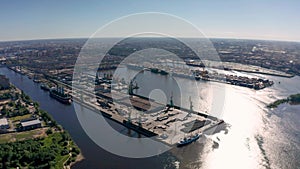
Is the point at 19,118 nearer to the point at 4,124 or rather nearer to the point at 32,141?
the point at 4,124

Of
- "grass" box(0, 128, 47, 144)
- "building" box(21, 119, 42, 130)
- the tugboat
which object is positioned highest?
the tugboat

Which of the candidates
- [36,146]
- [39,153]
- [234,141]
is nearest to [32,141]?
[36,146]

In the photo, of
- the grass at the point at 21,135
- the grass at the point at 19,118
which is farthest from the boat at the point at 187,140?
the grass at the point at 19,118

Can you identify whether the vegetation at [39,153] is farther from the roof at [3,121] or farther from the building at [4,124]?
the roof at [3,121]

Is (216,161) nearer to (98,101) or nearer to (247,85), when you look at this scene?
(98,101)

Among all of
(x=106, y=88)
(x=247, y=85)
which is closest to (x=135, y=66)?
(x=106, y=88)

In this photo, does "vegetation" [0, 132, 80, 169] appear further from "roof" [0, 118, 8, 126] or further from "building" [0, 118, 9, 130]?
"roof" [0, 118, 8, 126]

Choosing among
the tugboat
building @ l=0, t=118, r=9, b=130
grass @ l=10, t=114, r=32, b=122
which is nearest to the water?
the tugboat
